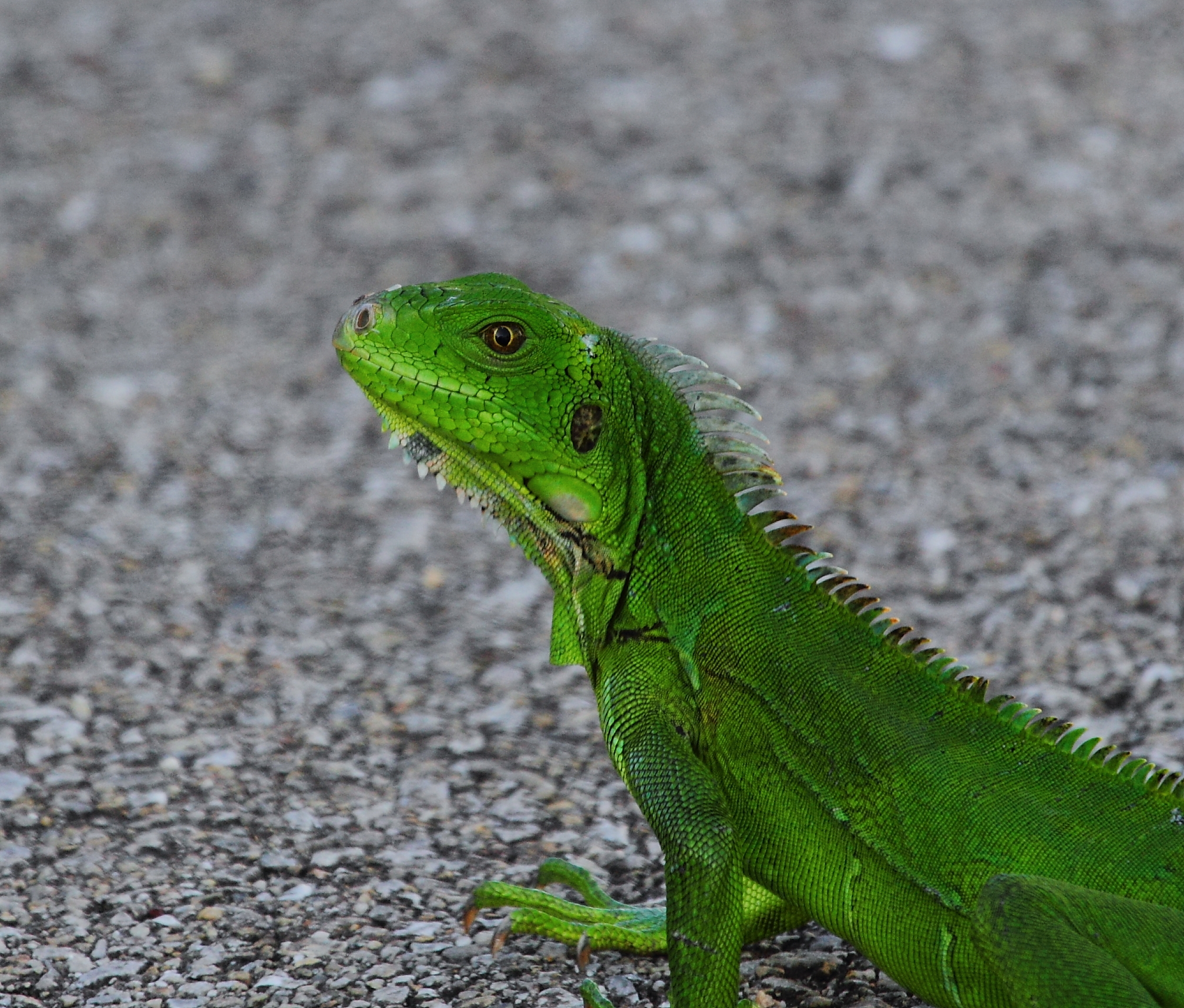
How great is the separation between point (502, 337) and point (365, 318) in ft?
1.00

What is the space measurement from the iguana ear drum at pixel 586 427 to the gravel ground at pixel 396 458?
48.0 inches

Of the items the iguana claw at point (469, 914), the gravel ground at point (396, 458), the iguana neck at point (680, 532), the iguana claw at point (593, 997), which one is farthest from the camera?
the gravel ground at point (396, 458)

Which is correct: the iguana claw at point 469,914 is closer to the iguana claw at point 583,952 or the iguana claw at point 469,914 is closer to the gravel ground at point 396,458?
the gravel ground at point 396,458

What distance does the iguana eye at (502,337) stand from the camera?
122 inches

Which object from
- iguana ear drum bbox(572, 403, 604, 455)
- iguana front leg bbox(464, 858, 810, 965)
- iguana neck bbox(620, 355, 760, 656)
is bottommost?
iguana front leg bbox(464, 858, 810, 965)

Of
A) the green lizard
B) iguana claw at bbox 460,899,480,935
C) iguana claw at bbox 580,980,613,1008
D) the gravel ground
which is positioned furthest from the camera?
the gravel ground

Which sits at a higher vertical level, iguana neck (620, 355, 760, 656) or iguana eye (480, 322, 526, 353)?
iguana eye (480, 322, 526, 353)

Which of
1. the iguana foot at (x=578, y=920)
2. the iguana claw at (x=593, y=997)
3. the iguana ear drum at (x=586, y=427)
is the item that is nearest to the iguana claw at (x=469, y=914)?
the iguana foot at (x=578, y=920)

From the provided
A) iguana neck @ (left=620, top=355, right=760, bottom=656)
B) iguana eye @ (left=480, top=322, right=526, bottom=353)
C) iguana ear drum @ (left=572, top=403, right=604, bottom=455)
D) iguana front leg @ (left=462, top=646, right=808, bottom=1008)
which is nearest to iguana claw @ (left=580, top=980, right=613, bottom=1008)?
iguana front leg @ (left=462, top=646, right=808, bottom=1008)

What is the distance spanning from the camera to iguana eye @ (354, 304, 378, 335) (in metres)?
3.12

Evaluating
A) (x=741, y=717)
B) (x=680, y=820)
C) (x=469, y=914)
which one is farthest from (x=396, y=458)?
(x=680, y=820)

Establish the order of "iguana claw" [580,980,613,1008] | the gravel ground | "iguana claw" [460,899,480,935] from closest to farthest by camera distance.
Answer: "iguana claw" [580,980,613,1008] < "iguana claw" [460,899,480,935] < the gravel ground

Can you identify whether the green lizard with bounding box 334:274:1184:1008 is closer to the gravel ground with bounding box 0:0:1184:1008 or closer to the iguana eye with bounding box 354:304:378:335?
the iguana eye with bounding box 354:304:378:335

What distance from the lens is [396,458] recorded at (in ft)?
19.7
